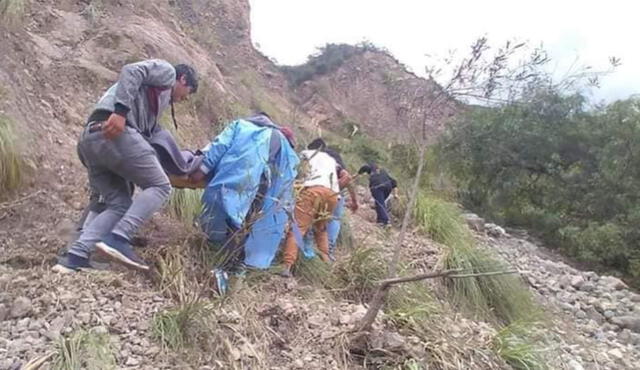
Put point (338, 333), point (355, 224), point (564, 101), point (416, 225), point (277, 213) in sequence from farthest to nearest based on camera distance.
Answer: point (564, 101) < point (416, 225) < point (355, 224) < point (277, 213) < point (338, 333)

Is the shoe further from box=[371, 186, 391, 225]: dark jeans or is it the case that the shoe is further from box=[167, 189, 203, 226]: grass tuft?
box=[371, 186, 391, 225]: dark jeans

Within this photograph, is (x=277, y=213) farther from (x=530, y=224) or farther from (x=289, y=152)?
(x=530, y=224)

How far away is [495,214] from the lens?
532 inches

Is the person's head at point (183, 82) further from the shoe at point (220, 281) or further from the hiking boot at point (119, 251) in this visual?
the shoe at point (220, 281)

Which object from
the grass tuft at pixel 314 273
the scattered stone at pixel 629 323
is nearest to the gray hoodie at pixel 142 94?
the grass tuft at pixel 314 273

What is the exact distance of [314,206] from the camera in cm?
453

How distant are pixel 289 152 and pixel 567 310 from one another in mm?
4199

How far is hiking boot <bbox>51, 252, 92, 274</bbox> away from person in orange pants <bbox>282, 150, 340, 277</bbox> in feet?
4.29

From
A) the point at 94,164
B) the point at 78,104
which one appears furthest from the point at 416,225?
the point at 94,164

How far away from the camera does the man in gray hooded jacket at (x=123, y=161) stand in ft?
10.9

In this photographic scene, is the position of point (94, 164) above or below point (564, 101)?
below

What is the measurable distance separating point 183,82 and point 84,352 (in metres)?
1.68

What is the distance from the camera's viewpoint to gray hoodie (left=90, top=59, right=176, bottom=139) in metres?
3.34

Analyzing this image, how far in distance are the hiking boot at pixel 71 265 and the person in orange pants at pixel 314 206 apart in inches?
51.5
